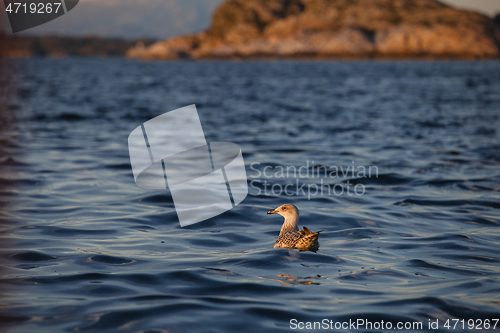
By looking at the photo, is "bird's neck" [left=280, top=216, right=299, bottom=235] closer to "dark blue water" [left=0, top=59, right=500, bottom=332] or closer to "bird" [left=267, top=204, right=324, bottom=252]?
"bird" [left=267, top=204, right=324, bottom=252]

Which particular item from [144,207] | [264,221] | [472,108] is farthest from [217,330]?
[472,108]

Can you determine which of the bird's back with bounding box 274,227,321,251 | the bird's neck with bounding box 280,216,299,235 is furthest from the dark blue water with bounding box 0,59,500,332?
the bird's neck with bounding box 280,216,299,235

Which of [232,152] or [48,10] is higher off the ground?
[48,10]

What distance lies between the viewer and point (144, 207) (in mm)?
11141

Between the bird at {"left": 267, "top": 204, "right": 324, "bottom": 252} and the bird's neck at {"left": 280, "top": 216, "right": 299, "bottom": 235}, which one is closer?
the bird at {"left": 267, "top": 204, "right": 324, "bottom": 252}

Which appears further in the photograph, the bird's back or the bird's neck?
the bird's neck

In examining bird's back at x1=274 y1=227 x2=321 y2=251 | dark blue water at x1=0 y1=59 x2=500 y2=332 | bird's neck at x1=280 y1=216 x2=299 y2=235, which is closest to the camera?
dark blue water at x1=0 y1=59 x2=500 y2=332

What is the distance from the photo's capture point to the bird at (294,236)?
7797 millimetres

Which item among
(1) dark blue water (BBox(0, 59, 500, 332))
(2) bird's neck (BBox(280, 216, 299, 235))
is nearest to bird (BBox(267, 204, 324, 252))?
(2) bird's neck (BBox(280, 216, 299, 235))

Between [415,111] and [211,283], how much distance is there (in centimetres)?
2670

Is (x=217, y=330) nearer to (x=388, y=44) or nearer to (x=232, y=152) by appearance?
(x=232, y=152)

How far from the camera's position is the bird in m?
7.80

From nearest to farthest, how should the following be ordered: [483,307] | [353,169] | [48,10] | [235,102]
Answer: [48,10] < [483,307] < [353,169] < [235,102]

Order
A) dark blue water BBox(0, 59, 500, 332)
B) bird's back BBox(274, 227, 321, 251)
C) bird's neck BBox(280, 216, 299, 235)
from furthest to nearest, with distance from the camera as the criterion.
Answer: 1. bird's neck BBox(280, 216, 299, 235)
2. bird's back BBox(274, 227, 321, 251)
3. dark blue water BBox(0, 59, 500, 332)
